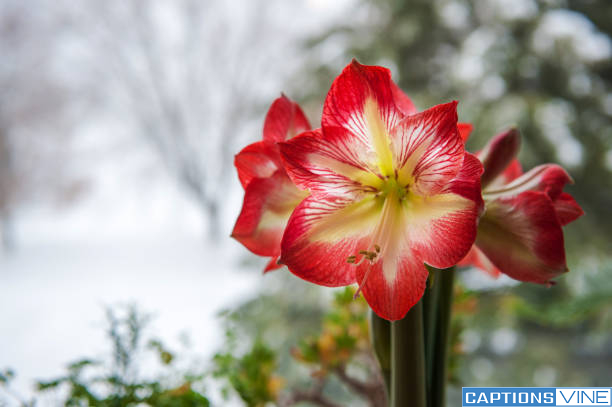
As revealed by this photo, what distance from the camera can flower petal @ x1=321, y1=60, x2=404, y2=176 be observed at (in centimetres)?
23

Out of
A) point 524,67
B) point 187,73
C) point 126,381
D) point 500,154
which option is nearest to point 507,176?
point 500,154

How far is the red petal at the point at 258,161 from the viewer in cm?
27

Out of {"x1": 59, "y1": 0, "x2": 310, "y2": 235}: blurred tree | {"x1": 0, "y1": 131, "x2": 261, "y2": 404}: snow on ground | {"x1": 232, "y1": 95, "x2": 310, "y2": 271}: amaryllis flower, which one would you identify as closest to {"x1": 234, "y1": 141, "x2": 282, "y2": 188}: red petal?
{"x1": 232, "y1": 95, "x2": 310, "y2": 271}: amaryllis flower

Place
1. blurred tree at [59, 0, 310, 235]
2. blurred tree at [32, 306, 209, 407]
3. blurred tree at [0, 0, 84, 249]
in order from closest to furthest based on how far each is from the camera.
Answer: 1. blurred tree at [32, 306, 209, 407]
2. blurred tree at [0, 0, 84, 249]
3. blurred tree at [59, 0, 310, 235]

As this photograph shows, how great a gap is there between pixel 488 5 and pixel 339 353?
128 centimetres

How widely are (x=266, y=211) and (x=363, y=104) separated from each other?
9 centimetres

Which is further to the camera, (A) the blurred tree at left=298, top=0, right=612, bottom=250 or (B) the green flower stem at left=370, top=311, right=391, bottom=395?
(A) the blurred tree at left=298, top=0, right=612, bottom=250

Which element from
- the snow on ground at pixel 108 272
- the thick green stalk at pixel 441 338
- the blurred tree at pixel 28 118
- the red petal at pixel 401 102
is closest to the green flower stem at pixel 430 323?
the thick green stalk at pixel 441 338

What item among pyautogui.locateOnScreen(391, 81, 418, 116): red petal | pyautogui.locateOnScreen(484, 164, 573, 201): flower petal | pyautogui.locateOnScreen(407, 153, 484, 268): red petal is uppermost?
pyautogui.locateOnScreen(391, 81, 418, 116): red petal

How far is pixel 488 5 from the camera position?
1.33 m

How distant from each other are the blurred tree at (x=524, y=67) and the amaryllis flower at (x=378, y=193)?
38.1 inches

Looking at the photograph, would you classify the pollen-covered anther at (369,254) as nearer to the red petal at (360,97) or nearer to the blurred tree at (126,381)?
the red petal at (360,97)

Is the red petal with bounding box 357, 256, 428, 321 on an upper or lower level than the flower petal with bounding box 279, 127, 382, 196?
lower
